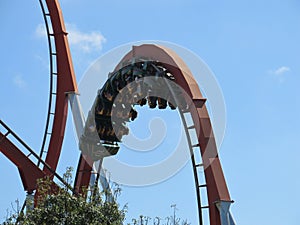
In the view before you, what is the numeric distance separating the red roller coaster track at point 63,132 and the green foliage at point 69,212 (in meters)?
2.23

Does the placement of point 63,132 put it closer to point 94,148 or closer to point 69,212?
point 94,148

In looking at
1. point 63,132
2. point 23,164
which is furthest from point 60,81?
point 23,164

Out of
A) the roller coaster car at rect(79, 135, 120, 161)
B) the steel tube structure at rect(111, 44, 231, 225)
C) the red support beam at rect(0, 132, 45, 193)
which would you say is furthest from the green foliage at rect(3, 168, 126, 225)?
the roller coaster car at rect(79, 135, 120, 161)

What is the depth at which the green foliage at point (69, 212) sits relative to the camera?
395 inches

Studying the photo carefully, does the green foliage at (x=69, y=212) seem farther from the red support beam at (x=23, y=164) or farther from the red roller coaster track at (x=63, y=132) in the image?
the red support beam at (x=23, y=164)

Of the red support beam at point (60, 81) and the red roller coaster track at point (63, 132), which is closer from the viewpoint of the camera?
the red roller coaster track at point (63, 132)

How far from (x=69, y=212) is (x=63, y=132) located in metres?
6.06

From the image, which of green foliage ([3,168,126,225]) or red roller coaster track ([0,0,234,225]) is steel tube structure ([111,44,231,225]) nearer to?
red roller coaster track ([0,0,234,225])

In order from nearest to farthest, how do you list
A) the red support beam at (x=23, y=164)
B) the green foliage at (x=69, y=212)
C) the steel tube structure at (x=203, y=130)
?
the green foliage at (x=69, y=212) < the steel tube structure at (x=203, y=130) < the red support beam at (x=23, y=164)

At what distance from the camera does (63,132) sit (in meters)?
16.0

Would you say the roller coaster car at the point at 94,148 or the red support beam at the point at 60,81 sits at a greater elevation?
the red support beam at the point at 60,81

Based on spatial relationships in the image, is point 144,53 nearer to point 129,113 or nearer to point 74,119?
point 129,113

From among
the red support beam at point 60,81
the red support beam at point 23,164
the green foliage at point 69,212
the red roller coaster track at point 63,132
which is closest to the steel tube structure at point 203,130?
the red roller coaster track at point 63,132

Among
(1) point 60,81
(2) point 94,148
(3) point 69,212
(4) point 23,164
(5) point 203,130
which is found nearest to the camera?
(3) point 69,212
